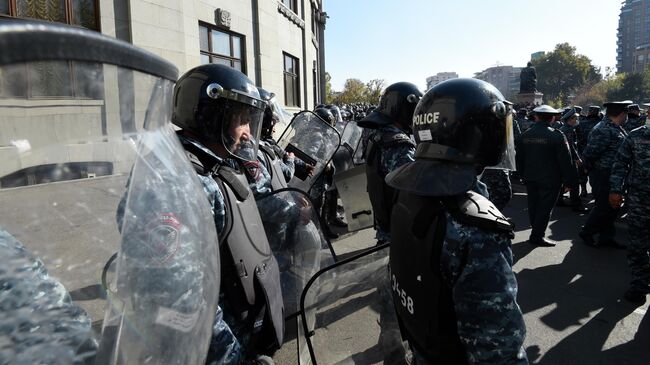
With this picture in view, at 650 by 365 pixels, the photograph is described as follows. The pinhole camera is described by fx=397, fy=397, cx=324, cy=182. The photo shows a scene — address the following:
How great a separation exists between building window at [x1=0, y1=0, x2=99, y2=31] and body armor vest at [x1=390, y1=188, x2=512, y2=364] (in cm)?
830

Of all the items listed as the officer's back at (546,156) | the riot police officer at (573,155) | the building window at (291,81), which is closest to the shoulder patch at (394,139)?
the officer's back at (546,156)

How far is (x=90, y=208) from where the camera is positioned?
23.0 inches

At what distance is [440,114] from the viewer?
161cm

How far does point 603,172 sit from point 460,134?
5.79m

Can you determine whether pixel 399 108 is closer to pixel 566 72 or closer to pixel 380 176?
pixel 380 176

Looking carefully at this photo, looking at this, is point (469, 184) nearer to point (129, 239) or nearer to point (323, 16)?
point (129, 239)

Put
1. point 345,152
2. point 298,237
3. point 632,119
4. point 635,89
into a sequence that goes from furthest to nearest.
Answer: point 635,89 → point 632,119 → point 345,152 → point 298,237

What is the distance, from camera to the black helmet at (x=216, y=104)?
2.01 meters

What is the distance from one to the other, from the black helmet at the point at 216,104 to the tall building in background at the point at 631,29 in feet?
448

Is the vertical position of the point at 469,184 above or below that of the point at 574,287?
above

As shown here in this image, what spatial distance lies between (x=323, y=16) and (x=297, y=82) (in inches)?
700

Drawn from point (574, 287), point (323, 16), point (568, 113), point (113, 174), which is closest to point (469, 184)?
point (113, 174)

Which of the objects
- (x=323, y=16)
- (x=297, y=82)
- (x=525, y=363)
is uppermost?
(x=323, y=16)

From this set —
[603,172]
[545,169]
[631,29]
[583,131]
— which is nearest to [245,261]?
[545,169]
